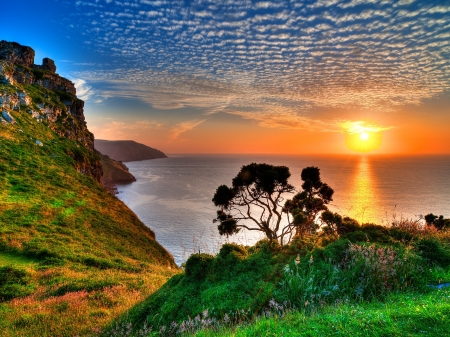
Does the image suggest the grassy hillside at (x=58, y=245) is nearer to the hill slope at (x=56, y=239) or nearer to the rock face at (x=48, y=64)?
the hill slope at (x=56, y=239)

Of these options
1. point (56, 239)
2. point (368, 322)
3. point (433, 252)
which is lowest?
point (56, 239)

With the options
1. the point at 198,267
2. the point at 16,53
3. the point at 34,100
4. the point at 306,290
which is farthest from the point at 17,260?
the point at 16,53

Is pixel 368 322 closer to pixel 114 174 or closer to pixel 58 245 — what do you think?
pixel 58 245

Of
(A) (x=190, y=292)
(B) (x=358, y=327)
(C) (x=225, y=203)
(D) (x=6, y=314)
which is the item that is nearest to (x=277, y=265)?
(A) (x=190, y=292)

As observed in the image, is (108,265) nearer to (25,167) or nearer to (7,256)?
(7,256)

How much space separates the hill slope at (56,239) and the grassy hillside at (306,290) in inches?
122

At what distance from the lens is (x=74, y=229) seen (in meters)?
24.6

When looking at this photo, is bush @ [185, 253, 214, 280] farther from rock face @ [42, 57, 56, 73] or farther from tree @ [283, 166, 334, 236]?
rock face @ [42, 57, 56, 73]

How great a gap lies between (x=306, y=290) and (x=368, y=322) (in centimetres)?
191

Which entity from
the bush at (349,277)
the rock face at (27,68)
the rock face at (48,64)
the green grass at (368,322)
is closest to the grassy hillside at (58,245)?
the green grass at (368,322)

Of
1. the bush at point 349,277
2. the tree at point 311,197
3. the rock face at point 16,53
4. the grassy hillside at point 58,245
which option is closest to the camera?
the bush at point 349,277

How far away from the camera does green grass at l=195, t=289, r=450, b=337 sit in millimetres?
3562

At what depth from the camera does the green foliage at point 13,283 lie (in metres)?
11.2

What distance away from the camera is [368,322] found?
3.75 meters
